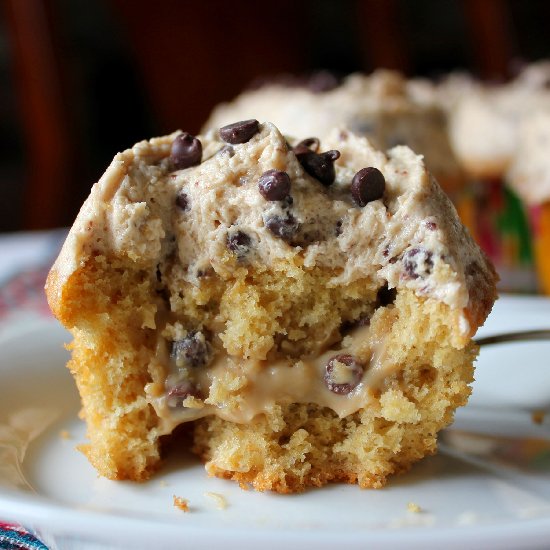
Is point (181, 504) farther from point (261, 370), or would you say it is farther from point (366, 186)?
point (366, 186)

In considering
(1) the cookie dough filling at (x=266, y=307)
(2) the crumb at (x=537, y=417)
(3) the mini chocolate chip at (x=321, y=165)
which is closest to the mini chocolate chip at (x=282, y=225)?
(1) the cookie dough filling at (x=266, y=307)

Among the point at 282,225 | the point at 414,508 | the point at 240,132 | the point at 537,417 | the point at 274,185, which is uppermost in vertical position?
the point at 240,132

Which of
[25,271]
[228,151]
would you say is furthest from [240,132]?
[25,271]

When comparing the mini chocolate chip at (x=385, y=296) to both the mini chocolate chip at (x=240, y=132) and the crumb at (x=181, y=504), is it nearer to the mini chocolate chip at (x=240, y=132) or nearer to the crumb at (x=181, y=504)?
the mini chocolate chip at (x=240, y=132)

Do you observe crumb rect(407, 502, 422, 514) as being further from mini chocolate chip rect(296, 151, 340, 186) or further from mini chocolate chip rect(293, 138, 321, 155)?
mini chocolate chip rect(293, 138, 321, 155)

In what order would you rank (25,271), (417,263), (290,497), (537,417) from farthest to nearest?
(25,271) → (537,417) → (290,497) → (417,263)

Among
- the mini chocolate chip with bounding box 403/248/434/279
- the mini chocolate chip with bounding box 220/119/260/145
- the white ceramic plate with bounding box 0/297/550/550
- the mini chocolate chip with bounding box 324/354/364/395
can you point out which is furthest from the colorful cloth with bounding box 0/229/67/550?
the mini chocolate chip with bounding box 403/248/434/279

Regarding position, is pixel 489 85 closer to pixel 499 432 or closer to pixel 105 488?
pixel 499 432
